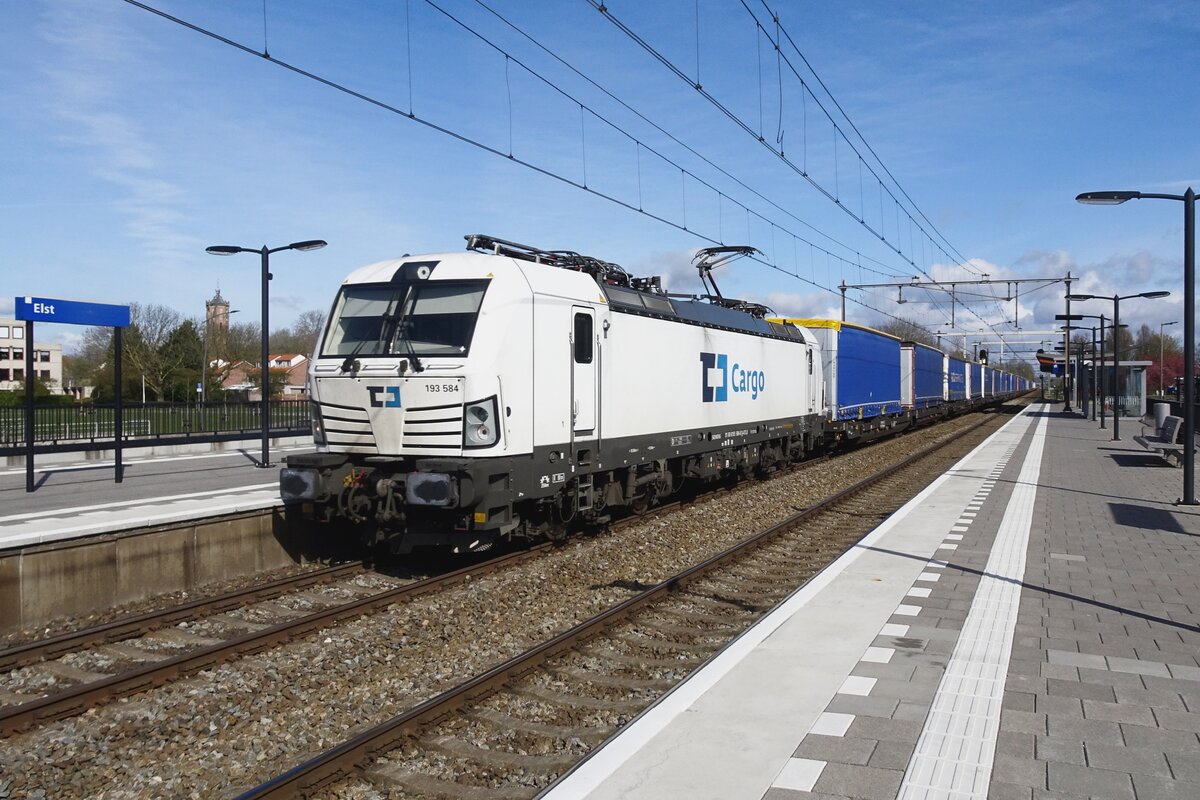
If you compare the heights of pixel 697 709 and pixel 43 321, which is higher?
pixel 43 321

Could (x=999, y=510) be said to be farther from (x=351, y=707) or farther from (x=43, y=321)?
(x=43, y=321)

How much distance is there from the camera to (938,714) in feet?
17.1

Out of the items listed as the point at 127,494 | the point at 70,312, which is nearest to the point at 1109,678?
the point at 127,494

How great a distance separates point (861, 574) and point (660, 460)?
4.29 meters

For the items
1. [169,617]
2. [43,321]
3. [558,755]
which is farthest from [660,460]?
[43,321]

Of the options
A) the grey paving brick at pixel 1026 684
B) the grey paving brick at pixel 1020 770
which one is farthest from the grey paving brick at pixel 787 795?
the grey paving brick at pixel 1026 684

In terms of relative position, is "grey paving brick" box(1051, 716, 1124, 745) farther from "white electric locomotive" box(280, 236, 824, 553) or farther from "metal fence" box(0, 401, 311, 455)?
"metal fence" box(0, 401, 311, 455)

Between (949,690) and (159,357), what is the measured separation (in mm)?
40224

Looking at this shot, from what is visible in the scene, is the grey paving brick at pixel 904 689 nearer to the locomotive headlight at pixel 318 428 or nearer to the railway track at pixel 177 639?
the railway track at pixel 177 639

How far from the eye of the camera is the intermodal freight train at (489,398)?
9008 millimetres

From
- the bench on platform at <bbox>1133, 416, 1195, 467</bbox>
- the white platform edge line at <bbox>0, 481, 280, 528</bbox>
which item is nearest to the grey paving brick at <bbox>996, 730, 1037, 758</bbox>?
the white platform edge line at <bbox>0, 481, 280, 528</bbox>

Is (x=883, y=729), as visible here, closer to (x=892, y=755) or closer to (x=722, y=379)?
(x=892, y=755)

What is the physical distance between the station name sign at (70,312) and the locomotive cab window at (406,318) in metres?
6.59

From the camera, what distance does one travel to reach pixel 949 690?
563 cm
